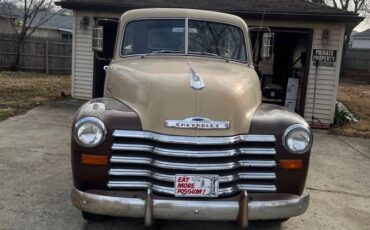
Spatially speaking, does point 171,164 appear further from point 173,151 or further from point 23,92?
point 23,92

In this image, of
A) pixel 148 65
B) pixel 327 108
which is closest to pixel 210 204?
pixel 148 65

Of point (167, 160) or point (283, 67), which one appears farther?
point (283, 67)

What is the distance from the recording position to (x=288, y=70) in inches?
631

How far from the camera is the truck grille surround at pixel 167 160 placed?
11.5 ft

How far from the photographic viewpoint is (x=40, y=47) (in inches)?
874

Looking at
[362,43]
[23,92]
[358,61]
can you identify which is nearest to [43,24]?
[23,92]

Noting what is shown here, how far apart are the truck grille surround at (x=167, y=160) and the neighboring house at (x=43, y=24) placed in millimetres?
26602

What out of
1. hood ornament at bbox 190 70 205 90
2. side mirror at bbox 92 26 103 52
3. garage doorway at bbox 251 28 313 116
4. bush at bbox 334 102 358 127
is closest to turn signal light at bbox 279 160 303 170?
hood ornament at bbox 190 70 205 90

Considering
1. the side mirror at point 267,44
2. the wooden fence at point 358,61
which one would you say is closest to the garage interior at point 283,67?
the side mirror at point 267,44

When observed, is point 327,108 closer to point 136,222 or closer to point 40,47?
point 136,222

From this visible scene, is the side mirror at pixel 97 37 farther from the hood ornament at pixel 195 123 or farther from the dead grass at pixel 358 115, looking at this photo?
the dead grass at pixel 358 115

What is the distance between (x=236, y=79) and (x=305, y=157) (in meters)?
1.02

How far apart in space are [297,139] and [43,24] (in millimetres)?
35914

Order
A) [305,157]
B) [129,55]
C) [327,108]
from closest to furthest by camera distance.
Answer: [305,157], [129,55], [327,108]
